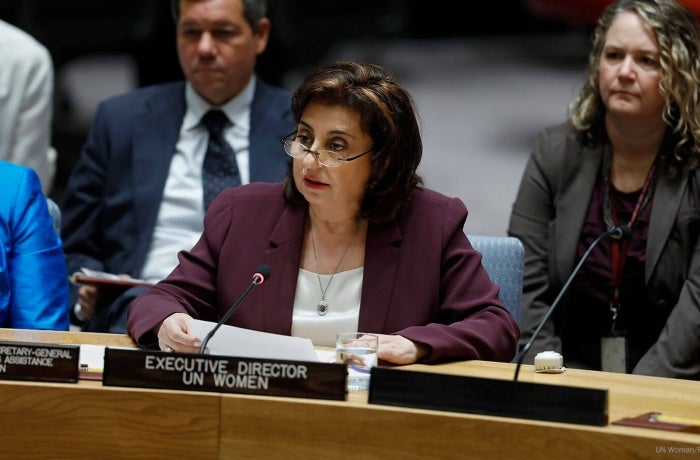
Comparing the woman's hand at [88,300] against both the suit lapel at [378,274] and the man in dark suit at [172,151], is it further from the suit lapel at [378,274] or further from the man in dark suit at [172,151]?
the suit lapel at [378,274]

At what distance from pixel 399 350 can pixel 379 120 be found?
59cm

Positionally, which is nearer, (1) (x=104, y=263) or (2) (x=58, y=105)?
(1) (x=104, y=263)

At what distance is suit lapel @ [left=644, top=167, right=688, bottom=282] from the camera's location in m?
3.63

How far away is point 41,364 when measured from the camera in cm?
241

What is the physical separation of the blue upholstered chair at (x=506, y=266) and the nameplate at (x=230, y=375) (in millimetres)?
1079

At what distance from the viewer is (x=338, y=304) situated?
2973 mm

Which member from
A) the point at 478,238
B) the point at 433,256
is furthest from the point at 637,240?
the point at 433,256

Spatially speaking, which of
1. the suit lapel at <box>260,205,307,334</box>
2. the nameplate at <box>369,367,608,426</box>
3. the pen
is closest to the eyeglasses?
the suit lapel at <box>260,205,307,334</box>

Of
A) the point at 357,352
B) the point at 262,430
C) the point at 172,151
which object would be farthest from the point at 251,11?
the point at 262,430

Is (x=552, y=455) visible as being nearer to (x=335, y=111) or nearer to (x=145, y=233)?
(x=335, y=111)

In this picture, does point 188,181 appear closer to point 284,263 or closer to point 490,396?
point 284,263

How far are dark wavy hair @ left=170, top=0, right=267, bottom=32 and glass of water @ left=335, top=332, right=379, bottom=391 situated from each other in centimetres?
190

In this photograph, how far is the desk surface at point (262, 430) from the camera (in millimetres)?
2207

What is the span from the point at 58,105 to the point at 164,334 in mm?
4230
